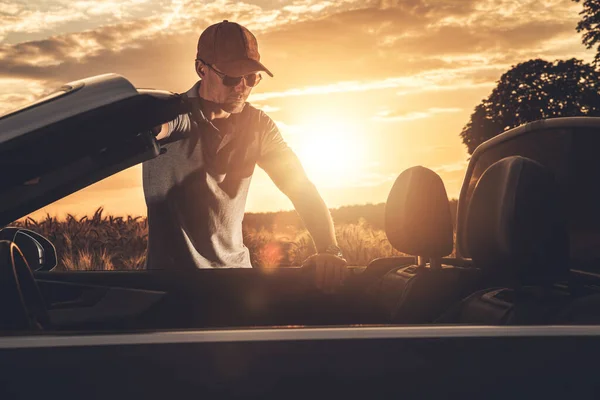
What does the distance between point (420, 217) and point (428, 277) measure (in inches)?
14.9

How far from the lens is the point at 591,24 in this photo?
24.1 metres

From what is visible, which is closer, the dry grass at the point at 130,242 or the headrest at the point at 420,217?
the headrest at the point at 420,217

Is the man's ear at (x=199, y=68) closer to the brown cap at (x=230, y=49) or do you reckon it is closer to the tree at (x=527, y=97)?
the brown cap at (x=230, y=49)

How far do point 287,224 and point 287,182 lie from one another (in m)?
7.13

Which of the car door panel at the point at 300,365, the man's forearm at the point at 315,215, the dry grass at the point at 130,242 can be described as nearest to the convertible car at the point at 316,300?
the car door panel at the point at 300,365

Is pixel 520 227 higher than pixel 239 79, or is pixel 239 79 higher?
pixel 239 79

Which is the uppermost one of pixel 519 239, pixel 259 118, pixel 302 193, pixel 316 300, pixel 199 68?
pixel 199 68

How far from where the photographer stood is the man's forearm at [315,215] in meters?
4.16

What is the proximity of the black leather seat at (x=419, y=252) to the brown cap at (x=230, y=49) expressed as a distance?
126 cm

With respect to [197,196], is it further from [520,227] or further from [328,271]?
[520,227]

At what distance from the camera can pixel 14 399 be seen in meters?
1.78

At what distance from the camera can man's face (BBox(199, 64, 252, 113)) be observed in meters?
A: 4.14

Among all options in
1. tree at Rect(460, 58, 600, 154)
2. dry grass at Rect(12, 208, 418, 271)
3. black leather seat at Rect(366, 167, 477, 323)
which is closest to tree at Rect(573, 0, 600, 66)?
tree at Rect(460, 58, 600, 154)

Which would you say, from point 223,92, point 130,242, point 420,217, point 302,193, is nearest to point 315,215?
point 302,193
